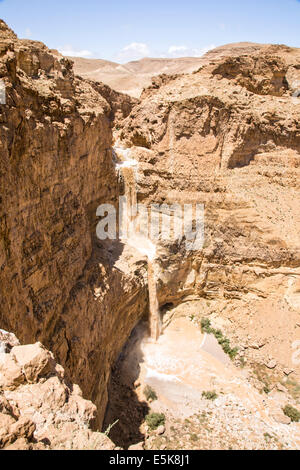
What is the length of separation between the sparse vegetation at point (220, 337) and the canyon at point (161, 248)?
0.54 feet

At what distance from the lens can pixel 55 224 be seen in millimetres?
10594

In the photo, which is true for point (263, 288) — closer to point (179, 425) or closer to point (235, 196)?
point (235, 196)

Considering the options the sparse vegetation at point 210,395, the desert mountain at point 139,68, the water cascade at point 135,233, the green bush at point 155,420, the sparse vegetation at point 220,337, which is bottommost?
the green bush at point 155,420

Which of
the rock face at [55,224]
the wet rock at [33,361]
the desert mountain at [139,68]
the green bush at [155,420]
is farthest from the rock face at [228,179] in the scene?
the desert mountain at [139,68]

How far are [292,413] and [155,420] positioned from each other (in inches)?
230

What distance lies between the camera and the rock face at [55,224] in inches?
309

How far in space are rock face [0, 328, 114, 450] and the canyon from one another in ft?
0.22

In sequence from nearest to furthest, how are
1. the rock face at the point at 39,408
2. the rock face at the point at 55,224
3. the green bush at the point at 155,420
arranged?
the rock face at the point at 39,408, the rock face at the point at 55,224, the green bush at the point at 155,420

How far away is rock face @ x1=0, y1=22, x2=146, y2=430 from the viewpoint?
25.8 feet

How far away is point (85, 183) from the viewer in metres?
13.8

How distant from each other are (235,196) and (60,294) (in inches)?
461

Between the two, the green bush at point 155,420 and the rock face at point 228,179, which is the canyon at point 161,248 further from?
the green bush at point 155,420

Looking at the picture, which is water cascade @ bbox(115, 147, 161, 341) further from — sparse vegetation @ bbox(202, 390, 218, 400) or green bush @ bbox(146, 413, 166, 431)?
green bush @ bbox(146, 413, 166, 431)

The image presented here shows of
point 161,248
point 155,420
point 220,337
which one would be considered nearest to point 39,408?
point 155,420
